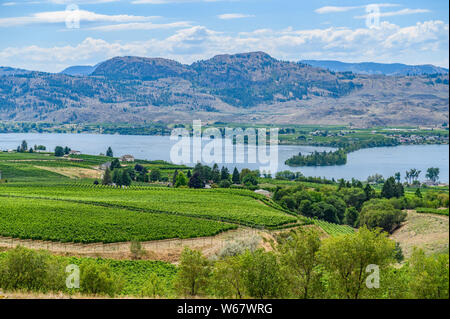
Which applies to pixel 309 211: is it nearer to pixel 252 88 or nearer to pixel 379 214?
pixel 379 214

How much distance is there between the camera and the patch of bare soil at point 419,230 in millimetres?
18500

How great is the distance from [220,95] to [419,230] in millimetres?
151044

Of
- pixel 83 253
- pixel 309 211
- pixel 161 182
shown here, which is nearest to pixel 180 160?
pixel 161 182

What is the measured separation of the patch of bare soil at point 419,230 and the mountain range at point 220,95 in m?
81.4

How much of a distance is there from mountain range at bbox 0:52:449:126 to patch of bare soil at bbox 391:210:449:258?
267 ft

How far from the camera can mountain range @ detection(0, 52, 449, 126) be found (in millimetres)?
117812

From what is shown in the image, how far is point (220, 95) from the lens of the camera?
169125mm

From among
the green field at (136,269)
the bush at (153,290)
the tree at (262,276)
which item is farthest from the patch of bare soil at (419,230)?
the bush at (153,290)

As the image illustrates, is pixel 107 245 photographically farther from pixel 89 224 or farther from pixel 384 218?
pixel 384 218

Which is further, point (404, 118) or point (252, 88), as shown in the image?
point (252, 88)

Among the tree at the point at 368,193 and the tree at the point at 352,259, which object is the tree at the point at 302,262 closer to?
the tree at the point at 352,259

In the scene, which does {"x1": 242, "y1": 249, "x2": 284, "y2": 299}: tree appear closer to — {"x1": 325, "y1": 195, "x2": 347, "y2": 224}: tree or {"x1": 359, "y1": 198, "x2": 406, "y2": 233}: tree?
{"x1": 359, "y1": 198, "x2": 406, "y2": 233}: tree

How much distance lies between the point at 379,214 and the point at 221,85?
170 m

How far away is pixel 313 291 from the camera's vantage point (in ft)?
26.2
